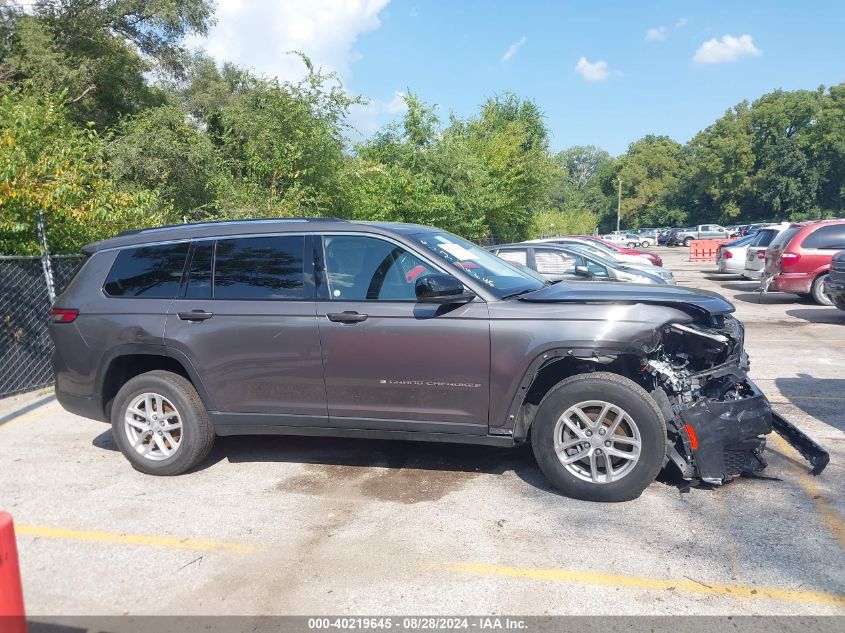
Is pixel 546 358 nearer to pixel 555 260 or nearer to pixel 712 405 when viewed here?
pixel 712 405

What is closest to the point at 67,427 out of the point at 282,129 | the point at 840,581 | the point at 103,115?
the point at 840,581

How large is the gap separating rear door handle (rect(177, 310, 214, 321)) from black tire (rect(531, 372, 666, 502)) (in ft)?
8.15

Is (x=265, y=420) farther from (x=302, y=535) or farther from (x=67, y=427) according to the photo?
(x=67, y=427)

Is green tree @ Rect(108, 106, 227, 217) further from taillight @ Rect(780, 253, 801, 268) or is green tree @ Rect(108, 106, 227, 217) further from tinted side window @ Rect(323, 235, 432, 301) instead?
taillight @ Rect(780, 253, 801, 268)

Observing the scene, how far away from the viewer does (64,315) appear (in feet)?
17.3

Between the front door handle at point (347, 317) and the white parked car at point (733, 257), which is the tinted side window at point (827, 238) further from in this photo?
the front door handle at point (347, 317)

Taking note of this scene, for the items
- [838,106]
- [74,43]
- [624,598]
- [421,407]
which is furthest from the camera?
[838,106]

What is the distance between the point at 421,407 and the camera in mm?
4574

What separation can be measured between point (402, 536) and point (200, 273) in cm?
252

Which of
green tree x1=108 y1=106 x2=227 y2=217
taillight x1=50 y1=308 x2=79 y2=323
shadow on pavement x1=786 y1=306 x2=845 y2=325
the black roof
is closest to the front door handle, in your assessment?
the black roof

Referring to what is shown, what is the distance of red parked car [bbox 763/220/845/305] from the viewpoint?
44.6 ft

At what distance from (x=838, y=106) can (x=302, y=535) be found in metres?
83.7

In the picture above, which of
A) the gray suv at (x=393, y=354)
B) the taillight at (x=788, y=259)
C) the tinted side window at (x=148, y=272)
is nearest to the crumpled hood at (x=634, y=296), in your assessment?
the gray suv at (x=393, y=354)

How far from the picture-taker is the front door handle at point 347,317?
4.61 m
